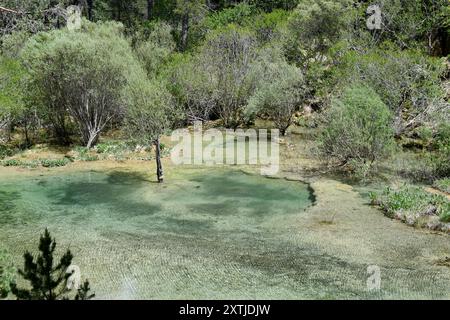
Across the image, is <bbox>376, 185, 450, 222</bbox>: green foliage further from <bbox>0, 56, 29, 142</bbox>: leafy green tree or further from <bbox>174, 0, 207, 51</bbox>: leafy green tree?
<bbox>174, 0, 207, 51</bbox>: leafy green tree

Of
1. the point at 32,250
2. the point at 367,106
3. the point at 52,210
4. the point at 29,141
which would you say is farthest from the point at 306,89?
the point at 32,250

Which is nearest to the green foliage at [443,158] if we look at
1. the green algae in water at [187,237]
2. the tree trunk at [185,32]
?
the green algae in water at [187,237]

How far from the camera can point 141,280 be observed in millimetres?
15992

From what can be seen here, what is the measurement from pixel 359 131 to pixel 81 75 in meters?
22.2

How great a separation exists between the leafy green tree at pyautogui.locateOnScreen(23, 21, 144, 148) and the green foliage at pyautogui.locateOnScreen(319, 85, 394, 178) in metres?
15.6

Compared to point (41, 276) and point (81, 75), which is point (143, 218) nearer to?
point (41, 276)

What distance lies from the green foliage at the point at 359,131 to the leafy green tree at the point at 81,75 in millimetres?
15567

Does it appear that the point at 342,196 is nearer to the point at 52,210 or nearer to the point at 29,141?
the point at 52,210

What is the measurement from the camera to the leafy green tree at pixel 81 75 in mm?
37156

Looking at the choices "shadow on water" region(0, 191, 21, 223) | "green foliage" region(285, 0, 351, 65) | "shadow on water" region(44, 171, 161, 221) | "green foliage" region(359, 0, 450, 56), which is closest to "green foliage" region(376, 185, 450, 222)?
"shadow on water" region(44, 171, 161, 221)

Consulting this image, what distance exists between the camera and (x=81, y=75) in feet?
124

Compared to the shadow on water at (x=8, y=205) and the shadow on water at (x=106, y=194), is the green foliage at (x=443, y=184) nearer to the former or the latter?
the shadow on water at (x=106, y=194)

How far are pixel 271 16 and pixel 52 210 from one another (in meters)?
38.1

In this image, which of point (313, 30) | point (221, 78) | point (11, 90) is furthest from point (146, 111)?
point (313, 30)
